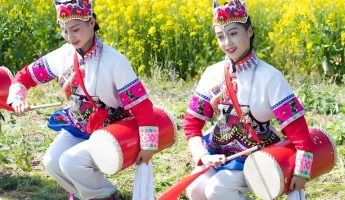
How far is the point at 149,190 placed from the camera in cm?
497

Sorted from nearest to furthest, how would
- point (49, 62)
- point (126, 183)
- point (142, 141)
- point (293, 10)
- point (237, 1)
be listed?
point (237, 1) < point (142, 141) < point (49, 62) < point (126, 183) < point (293, 10)

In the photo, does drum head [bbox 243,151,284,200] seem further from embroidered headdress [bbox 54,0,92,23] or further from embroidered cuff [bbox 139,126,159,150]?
embroidered headdress [bbox 54,0,92,23]

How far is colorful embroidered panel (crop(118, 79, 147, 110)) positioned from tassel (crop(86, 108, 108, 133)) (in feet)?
0.55

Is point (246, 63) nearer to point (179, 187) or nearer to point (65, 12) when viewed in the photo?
point (179, 187)

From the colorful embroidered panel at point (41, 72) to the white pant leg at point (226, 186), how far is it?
121 centimetres

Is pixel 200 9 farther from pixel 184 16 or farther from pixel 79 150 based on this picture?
pixel 79 150

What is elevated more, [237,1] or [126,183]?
[237,1]

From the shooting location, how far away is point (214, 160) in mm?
4516

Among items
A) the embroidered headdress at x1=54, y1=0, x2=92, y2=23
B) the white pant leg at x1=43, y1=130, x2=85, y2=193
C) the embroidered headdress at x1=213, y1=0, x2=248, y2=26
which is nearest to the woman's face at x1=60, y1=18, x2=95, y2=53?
the embroidered headdress at x1=54, y1=0, x2=92, y2=23

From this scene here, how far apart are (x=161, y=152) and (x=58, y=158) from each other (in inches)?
55.8

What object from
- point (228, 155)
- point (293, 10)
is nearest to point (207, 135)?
point (228, 155)

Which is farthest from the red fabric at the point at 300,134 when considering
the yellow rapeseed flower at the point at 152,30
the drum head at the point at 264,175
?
the yellow rapeseed flower at the point at 152,30

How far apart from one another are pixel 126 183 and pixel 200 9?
2.89 m

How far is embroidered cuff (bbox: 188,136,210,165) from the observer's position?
4.65 m
